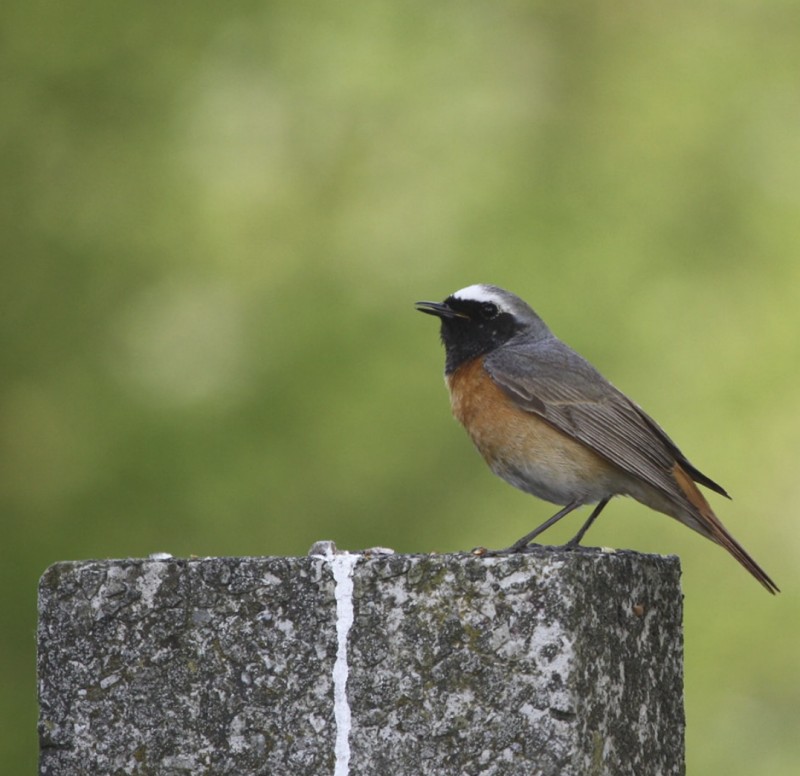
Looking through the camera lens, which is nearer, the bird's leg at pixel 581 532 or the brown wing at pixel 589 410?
the bird's leg at pixel 581 532

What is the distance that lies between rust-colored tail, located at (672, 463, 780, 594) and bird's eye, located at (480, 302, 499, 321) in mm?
975

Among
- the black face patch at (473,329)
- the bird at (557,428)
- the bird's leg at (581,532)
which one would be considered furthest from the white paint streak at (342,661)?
the black face patch at (473,329)

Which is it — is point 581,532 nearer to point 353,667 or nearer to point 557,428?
point 557,428

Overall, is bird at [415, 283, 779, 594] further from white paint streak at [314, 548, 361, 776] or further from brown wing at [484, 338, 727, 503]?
white paint streak at [314, 548, 361, 776]

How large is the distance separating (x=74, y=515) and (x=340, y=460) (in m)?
1.89

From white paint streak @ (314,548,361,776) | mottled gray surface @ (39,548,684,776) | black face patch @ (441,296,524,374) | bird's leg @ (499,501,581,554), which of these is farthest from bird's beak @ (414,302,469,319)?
white paint streak @ (314,548,361,776)

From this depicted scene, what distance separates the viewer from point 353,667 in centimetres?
305

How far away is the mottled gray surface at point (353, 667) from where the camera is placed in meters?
2.99

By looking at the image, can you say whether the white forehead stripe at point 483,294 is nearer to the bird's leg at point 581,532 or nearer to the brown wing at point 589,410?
the brown wing at point 589,410

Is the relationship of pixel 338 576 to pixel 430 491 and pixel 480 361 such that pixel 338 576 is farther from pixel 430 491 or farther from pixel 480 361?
pixel 430 491

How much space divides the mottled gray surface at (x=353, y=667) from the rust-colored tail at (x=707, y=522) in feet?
4.59

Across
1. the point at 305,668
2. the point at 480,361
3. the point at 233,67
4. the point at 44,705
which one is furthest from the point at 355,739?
the point at 233,67

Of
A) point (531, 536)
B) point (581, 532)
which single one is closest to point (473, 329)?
point (581, 532)

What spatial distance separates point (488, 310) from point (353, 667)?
8.71 ft
